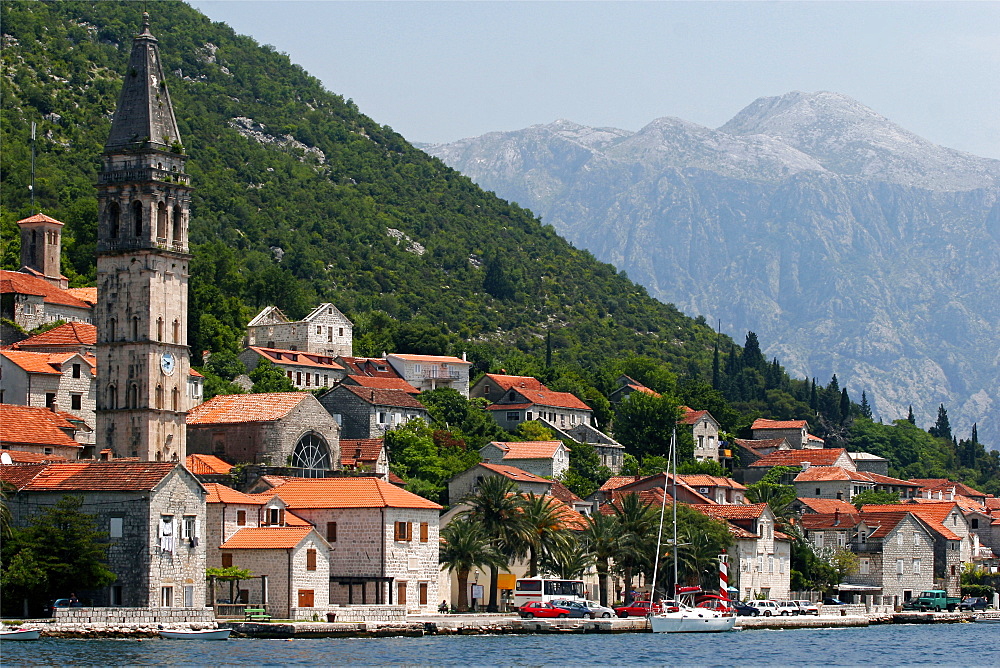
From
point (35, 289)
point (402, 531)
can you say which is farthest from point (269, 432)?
point (35, 289)

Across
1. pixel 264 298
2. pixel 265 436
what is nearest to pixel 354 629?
pixel 265 436

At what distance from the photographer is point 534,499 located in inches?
3866

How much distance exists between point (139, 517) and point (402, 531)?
16.3 meters

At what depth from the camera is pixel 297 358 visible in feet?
468

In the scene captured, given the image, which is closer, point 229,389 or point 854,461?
point 229,389

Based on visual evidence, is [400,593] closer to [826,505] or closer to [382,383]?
[382,383]

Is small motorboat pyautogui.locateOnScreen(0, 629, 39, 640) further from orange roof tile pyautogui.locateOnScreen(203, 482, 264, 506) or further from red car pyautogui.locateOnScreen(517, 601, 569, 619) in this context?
red car pyautogui.locateOnScreen(517, 601, 569, 619)

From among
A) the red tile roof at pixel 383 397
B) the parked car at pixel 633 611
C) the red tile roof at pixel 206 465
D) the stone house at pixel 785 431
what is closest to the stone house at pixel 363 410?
the red tile roof at pixel 383 397

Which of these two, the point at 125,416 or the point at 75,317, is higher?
the point at 75,317

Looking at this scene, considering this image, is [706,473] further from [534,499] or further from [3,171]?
[3,171]

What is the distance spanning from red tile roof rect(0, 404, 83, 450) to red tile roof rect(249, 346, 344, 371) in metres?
43.7

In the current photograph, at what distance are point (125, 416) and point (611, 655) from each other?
97.7ft

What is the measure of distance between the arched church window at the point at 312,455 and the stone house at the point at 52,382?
12213 millimetres

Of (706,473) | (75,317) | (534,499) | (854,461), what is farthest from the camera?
(854,461)
